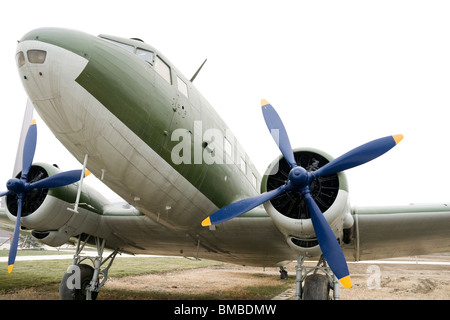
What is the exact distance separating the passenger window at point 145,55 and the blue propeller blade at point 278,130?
2.69 meters

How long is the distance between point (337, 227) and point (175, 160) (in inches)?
143

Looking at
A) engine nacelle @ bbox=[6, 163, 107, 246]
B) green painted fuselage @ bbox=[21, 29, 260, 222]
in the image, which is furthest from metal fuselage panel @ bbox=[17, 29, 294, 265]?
engine nacelle @ bbox=[6, 163, 107, 246]

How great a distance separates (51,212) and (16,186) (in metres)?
1.09

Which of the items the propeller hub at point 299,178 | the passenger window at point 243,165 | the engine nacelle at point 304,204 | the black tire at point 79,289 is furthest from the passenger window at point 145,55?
the black tire at point 79,289

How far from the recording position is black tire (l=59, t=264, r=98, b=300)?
917cm

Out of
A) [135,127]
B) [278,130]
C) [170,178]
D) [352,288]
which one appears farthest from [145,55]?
[352,288]

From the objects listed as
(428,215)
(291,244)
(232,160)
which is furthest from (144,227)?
(428,215)

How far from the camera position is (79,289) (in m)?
9.50

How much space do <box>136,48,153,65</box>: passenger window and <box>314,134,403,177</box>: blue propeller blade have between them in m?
4.05

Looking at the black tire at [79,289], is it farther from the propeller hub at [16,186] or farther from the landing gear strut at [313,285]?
the landing gear strut at [313,285]

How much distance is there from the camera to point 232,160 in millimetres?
9117

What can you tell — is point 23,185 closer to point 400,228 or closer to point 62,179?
point 62,179

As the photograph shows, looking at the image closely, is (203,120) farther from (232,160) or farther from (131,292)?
(131,292)

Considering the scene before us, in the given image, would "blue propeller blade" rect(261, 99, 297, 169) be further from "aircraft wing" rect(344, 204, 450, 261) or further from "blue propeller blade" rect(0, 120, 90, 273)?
"blue propeller blade" rect(0, 120, 90, 273)
